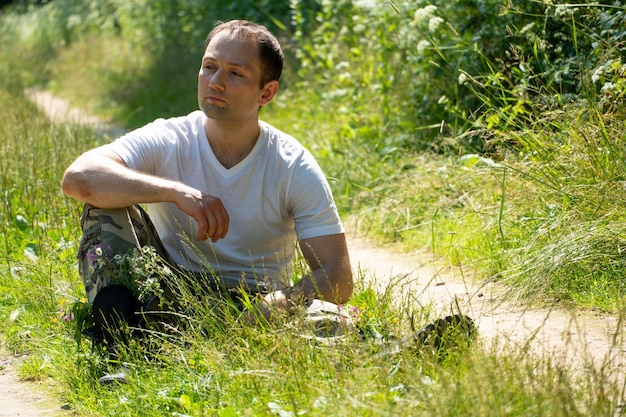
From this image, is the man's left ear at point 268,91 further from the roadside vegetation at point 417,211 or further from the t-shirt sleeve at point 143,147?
the roadside vegetation at point 417,211

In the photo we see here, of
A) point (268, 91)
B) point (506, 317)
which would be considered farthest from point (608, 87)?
point (268, 91)

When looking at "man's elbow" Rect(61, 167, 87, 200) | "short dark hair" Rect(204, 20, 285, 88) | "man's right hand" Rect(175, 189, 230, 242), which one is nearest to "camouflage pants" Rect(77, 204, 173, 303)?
"man's elbow" Rect(61, 167, 87, 200)

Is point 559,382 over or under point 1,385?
over

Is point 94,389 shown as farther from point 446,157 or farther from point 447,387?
point 446,157

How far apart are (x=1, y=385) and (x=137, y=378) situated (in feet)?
2.73

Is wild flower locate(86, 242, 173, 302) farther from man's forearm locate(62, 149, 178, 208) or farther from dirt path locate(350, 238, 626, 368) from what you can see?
dirt path locate(350, 238, 626, 368)

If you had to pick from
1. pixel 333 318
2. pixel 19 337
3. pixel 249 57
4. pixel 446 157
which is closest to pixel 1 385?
pixel 19 337

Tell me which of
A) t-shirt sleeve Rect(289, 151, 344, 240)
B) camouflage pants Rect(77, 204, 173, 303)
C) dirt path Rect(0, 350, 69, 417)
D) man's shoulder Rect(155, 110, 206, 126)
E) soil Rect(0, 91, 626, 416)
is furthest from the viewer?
man's shoulder Rect(155, 110, 206, 126)

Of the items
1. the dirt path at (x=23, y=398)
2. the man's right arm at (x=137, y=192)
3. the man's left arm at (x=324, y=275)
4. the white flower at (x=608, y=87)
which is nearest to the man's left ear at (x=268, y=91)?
the man's right arm at (x=137, y=192)

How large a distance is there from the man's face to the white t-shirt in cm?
15

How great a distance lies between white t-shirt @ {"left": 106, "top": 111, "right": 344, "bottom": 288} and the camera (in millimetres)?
4129

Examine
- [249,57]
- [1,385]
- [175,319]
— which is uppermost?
[249,57]

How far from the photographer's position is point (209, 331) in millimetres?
3688

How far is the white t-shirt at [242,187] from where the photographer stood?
4129mm
